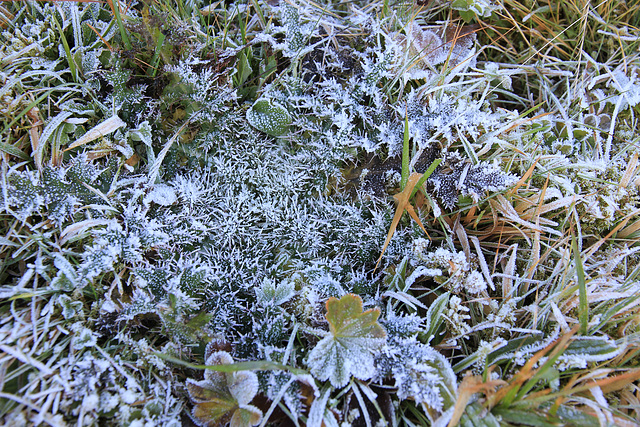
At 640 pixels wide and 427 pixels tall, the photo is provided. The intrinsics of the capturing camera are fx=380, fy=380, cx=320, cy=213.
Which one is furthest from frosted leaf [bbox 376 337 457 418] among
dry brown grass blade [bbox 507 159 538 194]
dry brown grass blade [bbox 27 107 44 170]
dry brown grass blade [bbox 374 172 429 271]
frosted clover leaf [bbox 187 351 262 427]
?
dry brown grass blade [bbox 27 107 44 170]

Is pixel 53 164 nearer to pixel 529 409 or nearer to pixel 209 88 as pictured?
pixel 209 88

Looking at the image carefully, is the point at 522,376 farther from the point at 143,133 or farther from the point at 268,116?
the point at 143,133

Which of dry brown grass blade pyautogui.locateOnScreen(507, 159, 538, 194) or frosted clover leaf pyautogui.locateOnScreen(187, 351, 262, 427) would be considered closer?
frosted clover leaf pyautogui.locateOnScreen(187, 351, 262, 427)

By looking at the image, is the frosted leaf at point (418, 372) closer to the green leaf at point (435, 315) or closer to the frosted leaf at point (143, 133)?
the green leaf at point (435, 315)

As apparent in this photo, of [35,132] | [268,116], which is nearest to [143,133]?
[35,132]

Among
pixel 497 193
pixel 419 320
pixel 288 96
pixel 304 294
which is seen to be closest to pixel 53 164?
pixel 288 96

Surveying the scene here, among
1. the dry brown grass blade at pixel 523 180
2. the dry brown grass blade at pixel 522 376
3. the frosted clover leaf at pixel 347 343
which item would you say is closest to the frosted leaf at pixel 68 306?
the frosted clover leaf at pixel 347 343

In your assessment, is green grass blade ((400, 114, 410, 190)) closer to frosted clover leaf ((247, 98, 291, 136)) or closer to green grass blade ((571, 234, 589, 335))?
frosted clover leaf ((247, 98, 291, 136))
